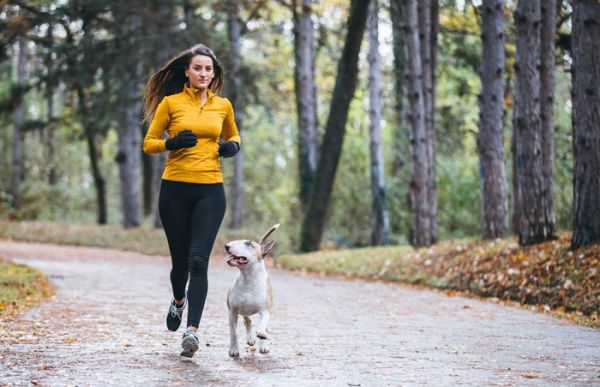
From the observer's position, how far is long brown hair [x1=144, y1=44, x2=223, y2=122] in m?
7.55

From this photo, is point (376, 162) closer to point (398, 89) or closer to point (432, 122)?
point (432, 122)

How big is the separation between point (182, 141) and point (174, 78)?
903mm

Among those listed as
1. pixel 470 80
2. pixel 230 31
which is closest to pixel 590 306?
pixel 470 80

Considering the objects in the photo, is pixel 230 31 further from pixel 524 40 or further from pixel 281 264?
pixel 524 40

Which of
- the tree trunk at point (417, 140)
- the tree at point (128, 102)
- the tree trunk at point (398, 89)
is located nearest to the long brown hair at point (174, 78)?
the tree trunk at point (417, 140)

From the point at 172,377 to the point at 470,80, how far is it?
22.2m

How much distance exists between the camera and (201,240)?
716 centimetres

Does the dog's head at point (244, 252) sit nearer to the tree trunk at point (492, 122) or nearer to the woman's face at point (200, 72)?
the woman's face at point (200, 72)

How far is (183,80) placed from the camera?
304 inches

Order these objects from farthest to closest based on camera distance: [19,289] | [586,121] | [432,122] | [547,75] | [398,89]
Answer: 1. [398,89]
2. [432,122]
3. [547,75]
4. [19,289]
5. [586,121]

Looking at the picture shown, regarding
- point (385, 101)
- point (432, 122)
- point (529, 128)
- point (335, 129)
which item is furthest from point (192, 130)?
point (385, 101)

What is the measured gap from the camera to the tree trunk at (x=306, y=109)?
26344 mm

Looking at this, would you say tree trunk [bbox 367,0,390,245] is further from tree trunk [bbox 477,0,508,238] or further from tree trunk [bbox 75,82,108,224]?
tree trunk [bbox 75,82,108,224]

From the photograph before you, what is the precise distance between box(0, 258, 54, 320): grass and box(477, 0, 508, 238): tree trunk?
325 inches
